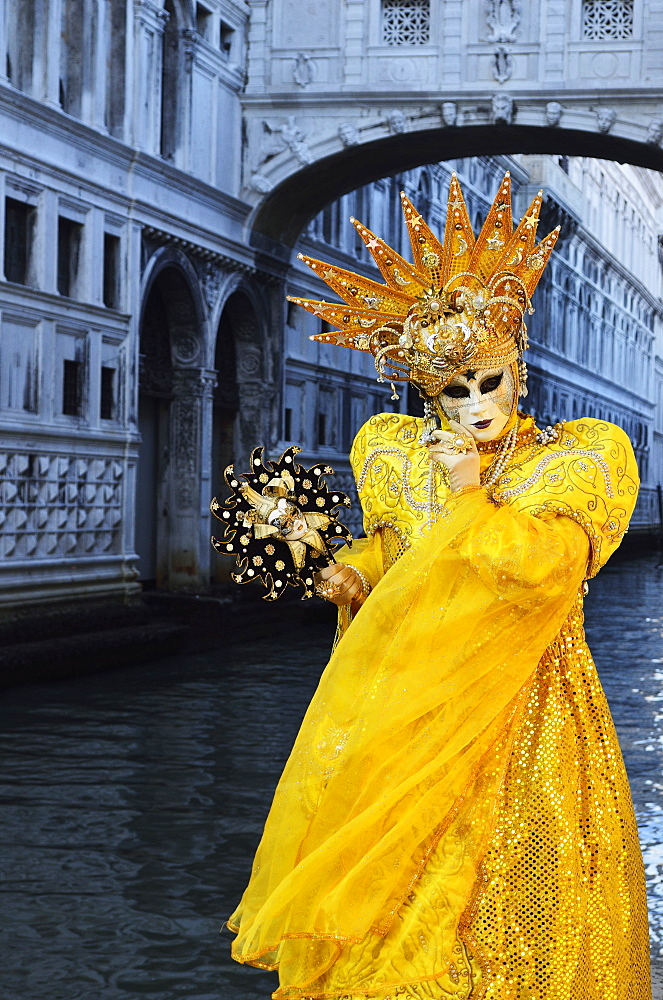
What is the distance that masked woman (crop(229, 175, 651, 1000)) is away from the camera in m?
2.39

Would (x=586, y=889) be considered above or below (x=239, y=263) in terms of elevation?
below

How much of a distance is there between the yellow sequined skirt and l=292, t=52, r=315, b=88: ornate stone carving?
1192cm

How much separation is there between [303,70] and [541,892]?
12.3 meters

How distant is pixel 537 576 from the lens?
2355 millimetres

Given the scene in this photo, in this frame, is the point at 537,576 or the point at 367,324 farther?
the point at 367,324

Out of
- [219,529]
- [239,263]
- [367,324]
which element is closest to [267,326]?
[239,263]

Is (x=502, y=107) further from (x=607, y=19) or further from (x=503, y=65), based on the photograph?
(x=607, y=19)

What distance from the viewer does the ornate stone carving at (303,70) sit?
13625 mm

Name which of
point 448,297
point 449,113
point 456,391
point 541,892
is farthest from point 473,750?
point 449,113

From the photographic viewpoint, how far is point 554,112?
12.9m

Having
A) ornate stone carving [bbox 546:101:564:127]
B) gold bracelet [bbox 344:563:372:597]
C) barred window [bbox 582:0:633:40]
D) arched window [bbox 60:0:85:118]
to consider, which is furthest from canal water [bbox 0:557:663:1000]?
barred window [bbox 582:0:633:40]

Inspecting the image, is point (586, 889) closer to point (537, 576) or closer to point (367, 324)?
point (537, 576)

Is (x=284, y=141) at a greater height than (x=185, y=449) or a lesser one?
greater

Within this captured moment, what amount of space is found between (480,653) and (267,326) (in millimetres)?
12815
